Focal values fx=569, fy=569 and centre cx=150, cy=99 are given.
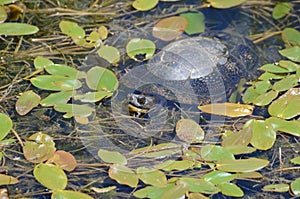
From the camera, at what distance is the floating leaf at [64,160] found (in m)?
1.55

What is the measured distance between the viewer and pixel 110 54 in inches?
77.4

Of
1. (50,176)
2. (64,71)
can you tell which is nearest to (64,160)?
(50,176)

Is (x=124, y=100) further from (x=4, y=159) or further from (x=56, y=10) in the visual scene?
(x=56, y=10)

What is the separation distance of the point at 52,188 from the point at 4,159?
19 centimetres

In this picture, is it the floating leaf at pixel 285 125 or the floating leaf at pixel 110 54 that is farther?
the floating leaf at pixel 110 54

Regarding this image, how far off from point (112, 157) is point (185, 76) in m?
0.44

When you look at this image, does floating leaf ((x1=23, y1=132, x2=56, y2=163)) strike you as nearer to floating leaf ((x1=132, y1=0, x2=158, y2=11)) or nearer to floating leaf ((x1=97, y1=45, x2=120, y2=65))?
floating leaf ((x1=97, y1=45, x2=120, y2=65))

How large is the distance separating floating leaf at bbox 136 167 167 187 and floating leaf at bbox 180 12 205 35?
728 mm

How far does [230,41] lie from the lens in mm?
2078

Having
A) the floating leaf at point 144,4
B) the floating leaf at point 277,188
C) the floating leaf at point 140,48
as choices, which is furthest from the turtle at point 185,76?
the floating leaf at point 277,188

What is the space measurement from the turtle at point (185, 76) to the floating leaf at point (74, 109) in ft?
0.31

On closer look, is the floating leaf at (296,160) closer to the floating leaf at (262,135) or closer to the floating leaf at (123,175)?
the floating leaf at (262,135)

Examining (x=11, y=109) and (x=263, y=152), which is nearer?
(x=263, y=152)

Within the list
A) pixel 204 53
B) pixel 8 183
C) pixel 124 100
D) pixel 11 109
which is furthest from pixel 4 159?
pixel 204 53
